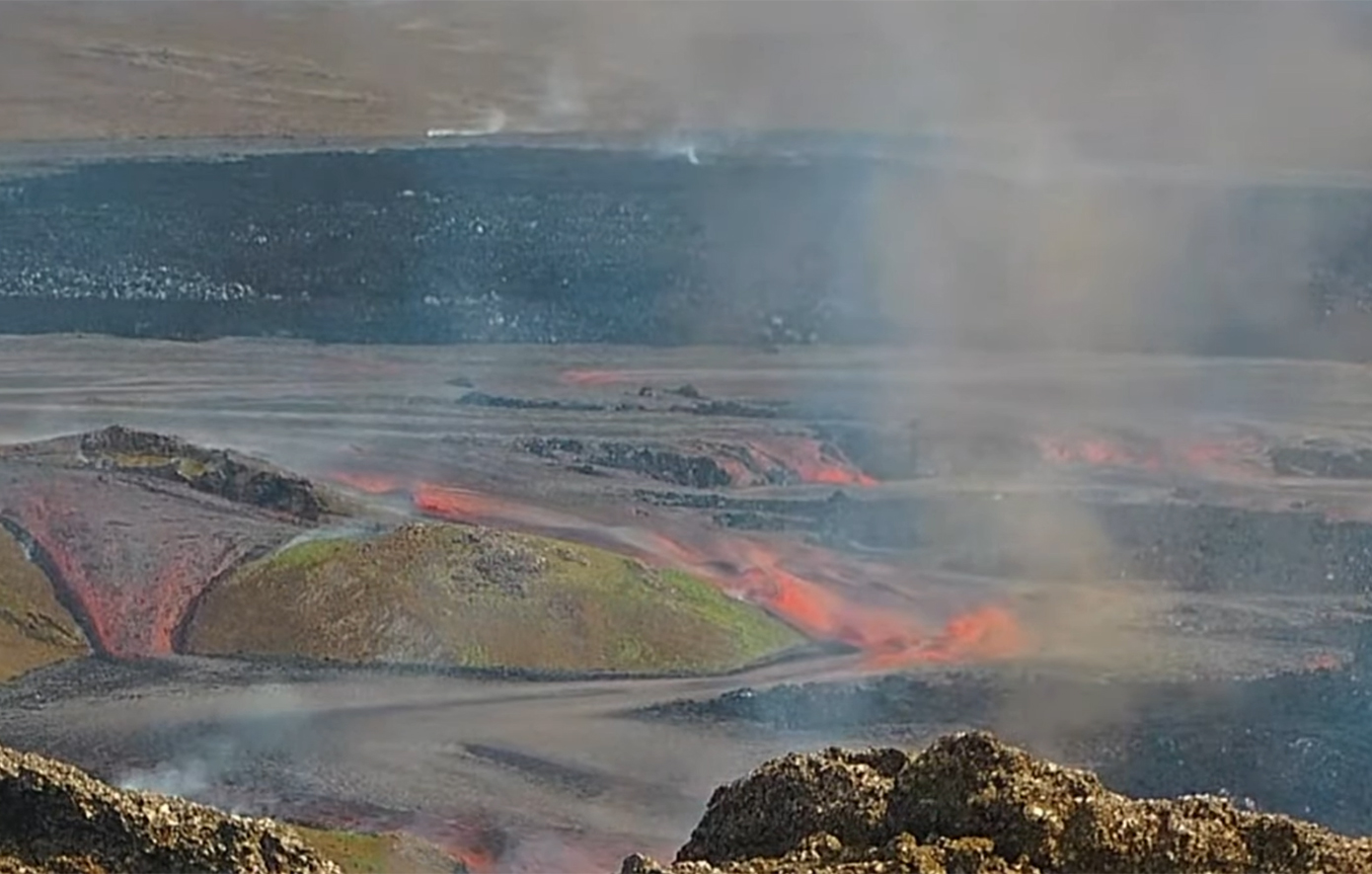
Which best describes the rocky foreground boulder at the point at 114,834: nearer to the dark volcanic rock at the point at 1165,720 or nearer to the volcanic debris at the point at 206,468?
the dark volcanic rock at the point at 1165,720

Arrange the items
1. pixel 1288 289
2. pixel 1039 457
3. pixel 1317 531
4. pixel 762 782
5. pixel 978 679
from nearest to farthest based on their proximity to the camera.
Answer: pixel 762 782 < pixel 978 679 < pixel 1317 531 < pixel 1039 457 < pixel 1288 289

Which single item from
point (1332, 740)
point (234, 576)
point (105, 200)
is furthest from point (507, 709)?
point (105, 200)

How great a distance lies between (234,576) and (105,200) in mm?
22858

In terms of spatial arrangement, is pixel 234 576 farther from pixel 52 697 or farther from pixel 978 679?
pixel 978 679

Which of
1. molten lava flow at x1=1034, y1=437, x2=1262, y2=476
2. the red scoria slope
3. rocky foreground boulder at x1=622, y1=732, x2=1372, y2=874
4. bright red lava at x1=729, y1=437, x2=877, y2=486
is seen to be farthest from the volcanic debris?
rocky foreground boulder at x1=622, y1=732, x2=1372, y2=874

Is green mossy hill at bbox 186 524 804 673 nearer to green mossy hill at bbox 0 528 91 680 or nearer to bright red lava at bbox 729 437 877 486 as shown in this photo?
green mossy hill at bbox 0 528 91 680

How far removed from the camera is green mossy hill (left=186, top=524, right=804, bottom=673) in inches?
1093

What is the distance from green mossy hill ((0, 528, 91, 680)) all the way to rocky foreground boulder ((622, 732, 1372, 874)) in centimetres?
1871

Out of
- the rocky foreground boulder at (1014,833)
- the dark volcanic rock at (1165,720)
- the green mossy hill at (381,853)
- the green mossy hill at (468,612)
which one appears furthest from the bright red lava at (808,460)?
the rocky foreground boulder at (1014,833)

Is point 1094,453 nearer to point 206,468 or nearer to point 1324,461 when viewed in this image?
point 1324,461

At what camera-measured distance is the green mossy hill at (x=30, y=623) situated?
27.3m

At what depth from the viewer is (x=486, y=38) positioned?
61656 mm

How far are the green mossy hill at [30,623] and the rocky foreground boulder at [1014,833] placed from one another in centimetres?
1871

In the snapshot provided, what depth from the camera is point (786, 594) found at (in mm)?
31344
